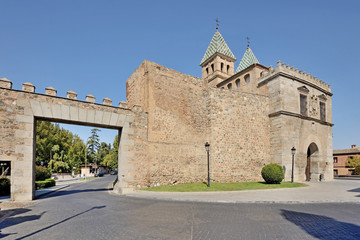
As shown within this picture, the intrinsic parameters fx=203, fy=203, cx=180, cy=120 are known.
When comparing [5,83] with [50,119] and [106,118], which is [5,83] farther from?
[106,118]

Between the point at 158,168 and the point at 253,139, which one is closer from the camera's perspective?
the point at 158,168

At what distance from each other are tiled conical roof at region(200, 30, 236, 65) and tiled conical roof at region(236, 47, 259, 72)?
2363 millimetres

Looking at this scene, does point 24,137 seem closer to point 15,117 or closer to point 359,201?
point 15,117

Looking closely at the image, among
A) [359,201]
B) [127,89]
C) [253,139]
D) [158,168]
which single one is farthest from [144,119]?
[359,201]

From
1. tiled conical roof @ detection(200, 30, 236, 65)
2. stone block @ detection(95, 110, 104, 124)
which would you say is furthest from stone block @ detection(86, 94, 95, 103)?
tiled conical roof @ detection(200, 30, 236, 65)

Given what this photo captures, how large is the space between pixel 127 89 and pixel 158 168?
8.88 meters

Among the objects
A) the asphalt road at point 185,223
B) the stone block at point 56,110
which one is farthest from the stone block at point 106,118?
the asphalt road at point 185,223

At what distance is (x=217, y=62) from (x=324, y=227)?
36.7 meters

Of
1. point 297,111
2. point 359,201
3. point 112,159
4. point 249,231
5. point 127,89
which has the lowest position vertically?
point 112,159

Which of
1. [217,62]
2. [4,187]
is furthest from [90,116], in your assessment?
[217,62]

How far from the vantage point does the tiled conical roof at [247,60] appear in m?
38.8

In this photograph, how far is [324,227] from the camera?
5.76 m

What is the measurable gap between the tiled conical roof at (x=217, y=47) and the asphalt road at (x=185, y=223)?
36353 millimetres

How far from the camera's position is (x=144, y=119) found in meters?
15.5
